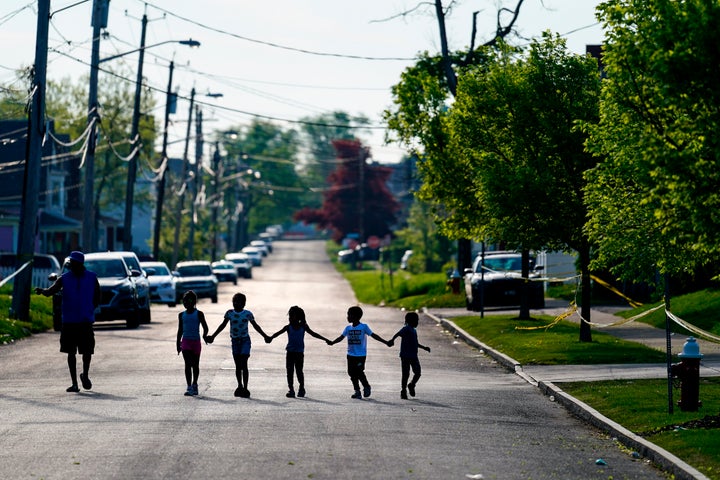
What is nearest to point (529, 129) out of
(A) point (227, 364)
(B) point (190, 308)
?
(A) point (227, 364)

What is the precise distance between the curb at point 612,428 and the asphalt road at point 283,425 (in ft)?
0.57

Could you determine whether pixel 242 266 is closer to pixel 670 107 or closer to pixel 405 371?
pixel 405 371

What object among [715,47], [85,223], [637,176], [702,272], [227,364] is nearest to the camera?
[715,47]

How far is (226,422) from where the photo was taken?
15.2 metres

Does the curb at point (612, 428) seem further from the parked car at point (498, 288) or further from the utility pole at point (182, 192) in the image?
the utility pole at point (182, 192)

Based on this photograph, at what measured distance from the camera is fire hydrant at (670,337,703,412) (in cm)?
1588

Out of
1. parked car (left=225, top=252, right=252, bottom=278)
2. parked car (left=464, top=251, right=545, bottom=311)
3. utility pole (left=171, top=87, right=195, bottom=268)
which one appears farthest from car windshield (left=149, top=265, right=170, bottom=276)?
parked car (left=225, top=252, right=252, bottom=278)

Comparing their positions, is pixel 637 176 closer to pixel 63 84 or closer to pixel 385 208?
pixel 63 84

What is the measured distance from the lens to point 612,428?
1504 cm

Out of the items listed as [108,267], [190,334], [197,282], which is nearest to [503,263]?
[108,267]

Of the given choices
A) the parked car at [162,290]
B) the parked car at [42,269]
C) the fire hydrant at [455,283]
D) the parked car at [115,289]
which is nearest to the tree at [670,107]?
the parked car at [115,289]

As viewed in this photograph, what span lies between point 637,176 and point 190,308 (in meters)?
7.01

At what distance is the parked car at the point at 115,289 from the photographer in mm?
34188

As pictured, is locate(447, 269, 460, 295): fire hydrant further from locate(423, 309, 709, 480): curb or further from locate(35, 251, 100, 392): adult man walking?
locate(35, 251, 100, 392): adult man walking
